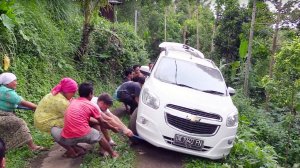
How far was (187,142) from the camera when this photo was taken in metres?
5.72

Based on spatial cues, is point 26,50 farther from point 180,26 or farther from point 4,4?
point 180,26

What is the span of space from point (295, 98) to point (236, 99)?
125 inches

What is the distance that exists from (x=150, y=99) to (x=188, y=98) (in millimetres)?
656

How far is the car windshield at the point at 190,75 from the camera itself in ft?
22.3

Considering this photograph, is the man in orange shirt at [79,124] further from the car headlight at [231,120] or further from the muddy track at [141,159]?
the car headlight at [231,120]

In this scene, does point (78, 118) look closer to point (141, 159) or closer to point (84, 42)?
point (141, 159)

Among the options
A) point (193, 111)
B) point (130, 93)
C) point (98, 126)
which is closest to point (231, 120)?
point (193, 111)

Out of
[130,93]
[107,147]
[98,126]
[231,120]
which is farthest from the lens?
[130,93]

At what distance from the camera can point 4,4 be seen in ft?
24.1

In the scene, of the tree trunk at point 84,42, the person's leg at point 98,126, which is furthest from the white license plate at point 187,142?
the tree trunk at point 84,42

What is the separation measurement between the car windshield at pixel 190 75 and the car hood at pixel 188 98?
247 millimetres

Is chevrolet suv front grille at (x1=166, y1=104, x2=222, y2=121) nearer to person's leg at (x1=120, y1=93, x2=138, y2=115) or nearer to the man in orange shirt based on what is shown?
the man in orange shirt

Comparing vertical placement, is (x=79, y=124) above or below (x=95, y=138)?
above

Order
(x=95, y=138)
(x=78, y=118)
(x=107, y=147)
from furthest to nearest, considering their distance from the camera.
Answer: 1. (x=107, y=147)
2. (x=95, y=138)
3. (x=78, y=118)
